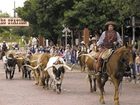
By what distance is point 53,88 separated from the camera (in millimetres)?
23594

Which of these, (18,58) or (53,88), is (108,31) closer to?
(53,88)

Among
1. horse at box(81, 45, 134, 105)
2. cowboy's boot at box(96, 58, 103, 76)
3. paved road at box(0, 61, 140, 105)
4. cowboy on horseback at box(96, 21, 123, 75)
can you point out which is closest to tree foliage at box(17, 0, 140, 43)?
paved road at box(0, 61, 140, 105)

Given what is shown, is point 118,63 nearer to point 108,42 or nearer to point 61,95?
point 108,42

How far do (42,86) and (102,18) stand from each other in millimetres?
15616

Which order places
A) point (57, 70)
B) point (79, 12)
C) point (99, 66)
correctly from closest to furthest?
1. point (99, 66)
2. point (57, 70)
3. point (79, 12)

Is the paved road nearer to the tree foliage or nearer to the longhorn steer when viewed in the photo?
the longhorn steer

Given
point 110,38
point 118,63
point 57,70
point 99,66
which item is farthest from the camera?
Answer: point 57,70

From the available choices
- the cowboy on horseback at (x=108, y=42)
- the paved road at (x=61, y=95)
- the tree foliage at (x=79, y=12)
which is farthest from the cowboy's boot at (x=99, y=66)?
the tree foliage at (x=79, y=12)

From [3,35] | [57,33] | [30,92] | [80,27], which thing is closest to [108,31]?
[30,92]

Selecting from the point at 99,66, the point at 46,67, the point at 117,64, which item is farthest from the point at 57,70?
the point at 117,64

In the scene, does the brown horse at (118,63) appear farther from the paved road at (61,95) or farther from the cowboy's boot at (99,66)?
the paved road at (61,95)

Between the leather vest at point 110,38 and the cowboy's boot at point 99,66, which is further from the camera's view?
the cowboy's boot at point 99,66

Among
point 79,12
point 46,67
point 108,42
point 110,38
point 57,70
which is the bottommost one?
point 57,70

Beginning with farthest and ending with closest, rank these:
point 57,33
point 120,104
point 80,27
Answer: point 57,33 → point 80,27 → point 120,104
